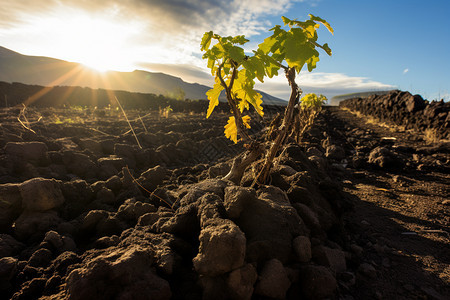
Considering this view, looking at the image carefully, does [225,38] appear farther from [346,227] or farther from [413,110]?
[413,110]

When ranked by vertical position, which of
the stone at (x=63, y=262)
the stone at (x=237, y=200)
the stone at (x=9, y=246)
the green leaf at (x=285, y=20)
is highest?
the green leaf at (x=285, y=20)

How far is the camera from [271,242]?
1494mm

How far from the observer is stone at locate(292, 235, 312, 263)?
1.53 metres

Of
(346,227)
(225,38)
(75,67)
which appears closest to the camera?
(225,38)

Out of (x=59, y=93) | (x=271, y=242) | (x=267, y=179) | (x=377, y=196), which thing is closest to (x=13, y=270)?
(x=271, y=242)

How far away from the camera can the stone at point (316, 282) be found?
1415 mm

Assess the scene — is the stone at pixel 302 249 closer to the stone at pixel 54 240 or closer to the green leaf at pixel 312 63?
the green leaf at pixel 312 63

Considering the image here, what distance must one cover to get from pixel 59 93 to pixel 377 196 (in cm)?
2241

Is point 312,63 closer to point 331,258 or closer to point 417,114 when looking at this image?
point 331,258

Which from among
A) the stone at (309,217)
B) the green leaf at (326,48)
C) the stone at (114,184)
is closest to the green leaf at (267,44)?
the green leaf at (326,48)

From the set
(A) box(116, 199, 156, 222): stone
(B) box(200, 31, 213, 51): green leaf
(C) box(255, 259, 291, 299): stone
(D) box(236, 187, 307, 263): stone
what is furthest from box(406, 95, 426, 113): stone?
(A) box(116, 199, 156, 222): stone

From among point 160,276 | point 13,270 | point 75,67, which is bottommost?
point 13,270

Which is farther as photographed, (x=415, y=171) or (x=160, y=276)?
(x=415, y=171)

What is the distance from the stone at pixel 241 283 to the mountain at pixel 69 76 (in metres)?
63.8
